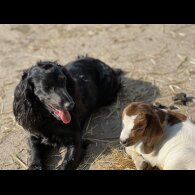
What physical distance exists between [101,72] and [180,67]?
5.14 feet

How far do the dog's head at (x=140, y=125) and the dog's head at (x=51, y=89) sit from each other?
952 millimetres

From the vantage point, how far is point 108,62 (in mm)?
9383

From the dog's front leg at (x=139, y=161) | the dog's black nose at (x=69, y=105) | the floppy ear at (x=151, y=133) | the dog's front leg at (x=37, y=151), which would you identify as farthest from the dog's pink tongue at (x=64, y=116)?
the floppy ear at (x=151, y=133)

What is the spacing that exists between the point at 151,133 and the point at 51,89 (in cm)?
146

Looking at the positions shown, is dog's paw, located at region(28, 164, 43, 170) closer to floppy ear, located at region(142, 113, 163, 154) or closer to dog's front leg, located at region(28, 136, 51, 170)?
dog's front leg, located at region(28, 136, 51, 170)

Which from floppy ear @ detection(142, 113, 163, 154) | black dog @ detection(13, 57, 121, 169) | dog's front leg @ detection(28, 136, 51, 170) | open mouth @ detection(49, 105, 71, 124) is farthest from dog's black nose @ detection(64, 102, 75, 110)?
floppy ear @ detection(142, 113, 163, 154)

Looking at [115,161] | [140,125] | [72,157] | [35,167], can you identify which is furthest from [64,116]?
[140,125]

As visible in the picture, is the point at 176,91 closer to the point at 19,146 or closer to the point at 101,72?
the point at 101,72

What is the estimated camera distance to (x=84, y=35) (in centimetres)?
1065

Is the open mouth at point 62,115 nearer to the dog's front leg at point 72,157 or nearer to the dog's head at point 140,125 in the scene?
the dog's front leg at point 72,157

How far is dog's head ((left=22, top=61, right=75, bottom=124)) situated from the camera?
21.0ft

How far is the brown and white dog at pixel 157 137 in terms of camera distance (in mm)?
5625

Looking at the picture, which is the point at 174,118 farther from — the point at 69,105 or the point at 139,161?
the point at 69,105

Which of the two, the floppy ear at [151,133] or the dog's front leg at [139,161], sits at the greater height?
the floppy ear at [151,133]
